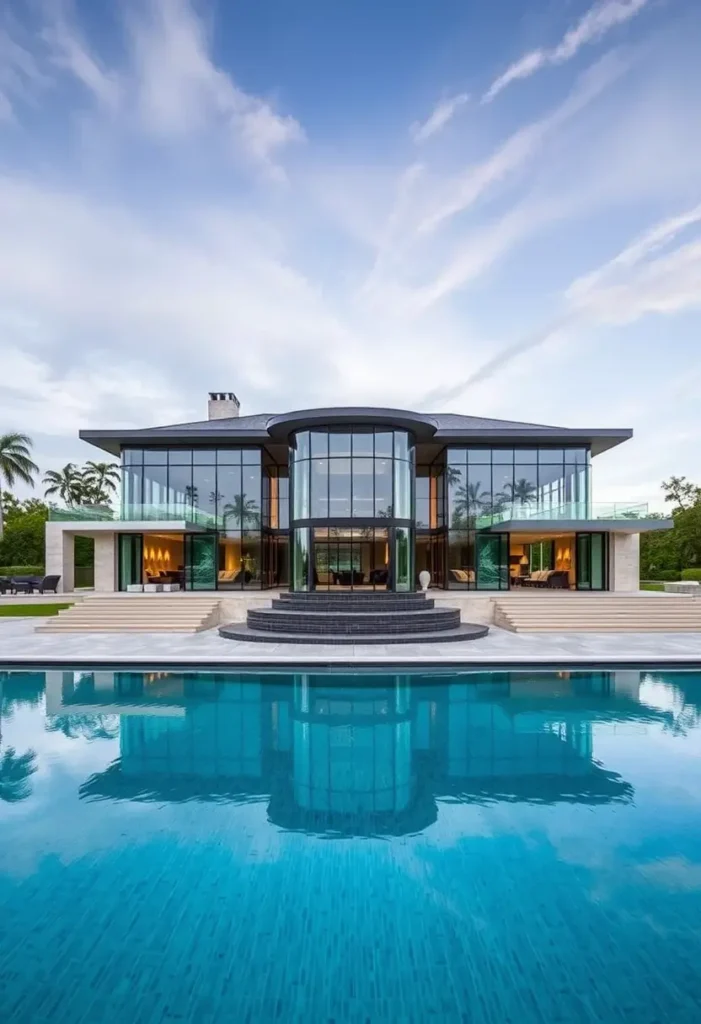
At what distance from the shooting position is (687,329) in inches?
1058

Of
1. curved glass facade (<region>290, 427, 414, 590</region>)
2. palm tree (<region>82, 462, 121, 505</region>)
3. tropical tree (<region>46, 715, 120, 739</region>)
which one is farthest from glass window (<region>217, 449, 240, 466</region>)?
palm tree (<region>82, 462, 121, 505</region>)

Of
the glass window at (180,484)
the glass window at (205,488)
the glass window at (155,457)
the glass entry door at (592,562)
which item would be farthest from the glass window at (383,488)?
the glass entry door at (592,562)

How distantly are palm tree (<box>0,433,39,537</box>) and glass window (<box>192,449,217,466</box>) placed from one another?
26.7m

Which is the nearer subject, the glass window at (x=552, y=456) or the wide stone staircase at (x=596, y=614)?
the wide stone staircase at (x=596, y=614)

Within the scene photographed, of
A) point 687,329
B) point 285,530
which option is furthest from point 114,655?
point 687,329

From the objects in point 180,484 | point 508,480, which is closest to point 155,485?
point 180,484

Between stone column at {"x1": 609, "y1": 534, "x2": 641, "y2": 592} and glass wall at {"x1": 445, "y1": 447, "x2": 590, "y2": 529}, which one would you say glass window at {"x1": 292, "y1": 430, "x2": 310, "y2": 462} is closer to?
glass wall at {"x1": 445, "y1": 447, "x2": 590, "y2": 529}

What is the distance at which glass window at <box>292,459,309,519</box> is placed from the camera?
797 inches

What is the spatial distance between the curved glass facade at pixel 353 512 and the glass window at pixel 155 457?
8.06 meters

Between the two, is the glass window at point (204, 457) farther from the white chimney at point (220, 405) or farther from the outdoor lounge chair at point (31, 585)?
the outdoor lounge chair at point (31, 585)

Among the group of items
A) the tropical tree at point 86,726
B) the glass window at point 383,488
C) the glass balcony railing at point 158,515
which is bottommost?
the tropical tree at point 86,726

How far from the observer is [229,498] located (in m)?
24.8

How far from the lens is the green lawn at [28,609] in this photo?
21609 mm

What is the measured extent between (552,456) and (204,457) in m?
16.0
